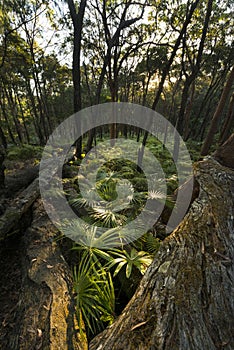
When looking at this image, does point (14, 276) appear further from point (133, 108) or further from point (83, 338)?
point (133, 108)

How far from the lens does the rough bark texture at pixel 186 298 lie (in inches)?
50.3

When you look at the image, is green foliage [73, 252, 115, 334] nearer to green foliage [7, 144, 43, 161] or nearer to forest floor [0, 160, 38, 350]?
forest floor [0, 160, 38, 350]

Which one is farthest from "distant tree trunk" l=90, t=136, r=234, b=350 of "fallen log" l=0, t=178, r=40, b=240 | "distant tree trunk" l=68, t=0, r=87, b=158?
"distant tree trunk" l=68, t=0, r=87, b=158

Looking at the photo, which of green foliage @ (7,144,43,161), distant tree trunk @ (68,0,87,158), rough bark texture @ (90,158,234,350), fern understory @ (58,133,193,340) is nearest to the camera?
rough bark texture @ (90,158,234,350)

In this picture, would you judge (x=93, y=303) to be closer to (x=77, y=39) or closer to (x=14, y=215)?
(x=14, y=215)

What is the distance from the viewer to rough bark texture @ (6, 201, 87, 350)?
5.57ft

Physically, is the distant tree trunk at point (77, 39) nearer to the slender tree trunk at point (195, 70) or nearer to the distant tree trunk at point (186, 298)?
the slender tree trunk at point (195, 70)

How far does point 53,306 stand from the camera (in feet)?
6.44

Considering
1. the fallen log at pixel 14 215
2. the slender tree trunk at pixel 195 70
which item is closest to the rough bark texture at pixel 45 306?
the fallen log at pixel 14 215

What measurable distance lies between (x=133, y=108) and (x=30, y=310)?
25.6 meters

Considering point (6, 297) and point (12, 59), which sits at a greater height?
point (12, 59)

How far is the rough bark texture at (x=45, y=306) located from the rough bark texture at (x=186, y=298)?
1.06 ft

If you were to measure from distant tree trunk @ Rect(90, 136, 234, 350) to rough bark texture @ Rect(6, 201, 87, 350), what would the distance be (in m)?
0.33

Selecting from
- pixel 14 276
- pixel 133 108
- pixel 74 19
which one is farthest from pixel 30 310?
pixel 133 108
